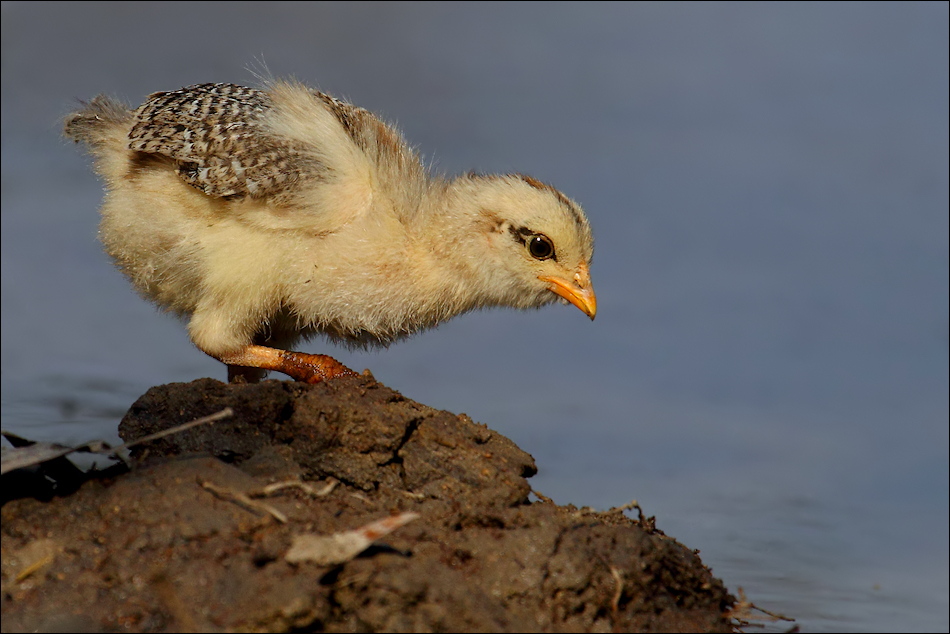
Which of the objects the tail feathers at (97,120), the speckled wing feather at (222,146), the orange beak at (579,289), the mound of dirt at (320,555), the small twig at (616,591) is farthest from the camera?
the tail feathers at (97,120)

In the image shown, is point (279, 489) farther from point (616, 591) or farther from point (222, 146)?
point (222, 146)

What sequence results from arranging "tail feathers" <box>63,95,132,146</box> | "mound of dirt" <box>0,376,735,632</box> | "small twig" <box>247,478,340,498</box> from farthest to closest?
"tail feathers" <box>63,95,132,146</box>
"small twig" <box>247,478,340,498</box>
"mound of dirt" <box>0,376,735,632</box>

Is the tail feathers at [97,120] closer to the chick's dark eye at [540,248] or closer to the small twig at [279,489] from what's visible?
the chick's dark eye at [540,248]

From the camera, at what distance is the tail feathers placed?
605 cm

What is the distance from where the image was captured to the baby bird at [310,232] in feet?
17.5

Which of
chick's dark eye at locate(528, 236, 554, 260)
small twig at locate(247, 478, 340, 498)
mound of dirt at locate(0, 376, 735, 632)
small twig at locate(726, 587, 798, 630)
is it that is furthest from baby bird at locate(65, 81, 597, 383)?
small twig at locate(726, 587, 798, 630)

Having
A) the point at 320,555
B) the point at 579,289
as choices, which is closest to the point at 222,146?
the point at 579,289

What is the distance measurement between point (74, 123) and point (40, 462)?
3.64 metres

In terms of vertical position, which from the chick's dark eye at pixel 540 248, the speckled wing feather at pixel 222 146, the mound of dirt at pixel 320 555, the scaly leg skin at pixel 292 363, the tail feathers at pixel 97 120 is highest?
the tail feathers at pixel 97 120

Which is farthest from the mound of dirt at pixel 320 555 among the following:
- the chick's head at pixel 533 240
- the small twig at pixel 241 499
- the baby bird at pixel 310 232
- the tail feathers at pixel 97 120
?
the tail feathers at pixel 97 120

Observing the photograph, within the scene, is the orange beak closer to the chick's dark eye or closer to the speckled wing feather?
the chick's dark eye

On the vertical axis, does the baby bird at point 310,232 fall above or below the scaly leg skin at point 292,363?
above

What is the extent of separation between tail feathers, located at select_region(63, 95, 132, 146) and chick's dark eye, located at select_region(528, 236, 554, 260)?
9.30 feet

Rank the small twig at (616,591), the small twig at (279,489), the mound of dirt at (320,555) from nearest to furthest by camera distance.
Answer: the mound of dirt at (320,555), the small twig at (616,591), the small twig at (279,489)
